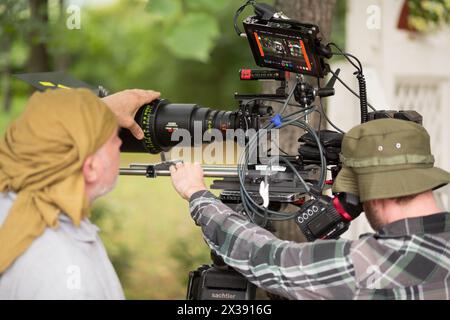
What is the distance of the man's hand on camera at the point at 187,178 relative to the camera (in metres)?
2.73

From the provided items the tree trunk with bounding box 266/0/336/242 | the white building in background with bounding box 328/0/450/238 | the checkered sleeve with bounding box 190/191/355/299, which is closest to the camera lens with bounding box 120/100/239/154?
the checkered sleeve with bounding box 190/191/355/299

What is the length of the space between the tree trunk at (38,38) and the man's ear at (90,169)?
3269 mm

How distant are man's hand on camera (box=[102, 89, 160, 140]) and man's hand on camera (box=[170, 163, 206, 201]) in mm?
320

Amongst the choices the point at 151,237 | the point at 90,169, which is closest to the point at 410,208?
the point at 90,169

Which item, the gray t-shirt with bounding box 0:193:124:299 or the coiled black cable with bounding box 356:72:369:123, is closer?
the gray t-shirt with bounding box 0:193:124:299

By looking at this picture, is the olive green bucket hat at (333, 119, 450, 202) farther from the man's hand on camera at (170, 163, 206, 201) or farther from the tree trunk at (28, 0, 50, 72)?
the tree trunk at (28, 0, 50, 72)

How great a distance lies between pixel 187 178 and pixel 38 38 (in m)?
2.99

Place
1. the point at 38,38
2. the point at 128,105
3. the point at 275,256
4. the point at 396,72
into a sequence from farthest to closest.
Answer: the point at 396,72 < the point at 38,38 < the point at 128,105 < the point at 275,256

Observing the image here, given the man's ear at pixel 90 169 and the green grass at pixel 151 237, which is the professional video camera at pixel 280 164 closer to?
the man's ear at pixel 90 169

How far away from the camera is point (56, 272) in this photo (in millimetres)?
2002

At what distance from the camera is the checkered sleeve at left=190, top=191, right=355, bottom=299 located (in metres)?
2.37

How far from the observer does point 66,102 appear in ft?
6.75

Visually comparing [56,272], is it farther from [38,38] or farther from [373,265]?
[38,38]

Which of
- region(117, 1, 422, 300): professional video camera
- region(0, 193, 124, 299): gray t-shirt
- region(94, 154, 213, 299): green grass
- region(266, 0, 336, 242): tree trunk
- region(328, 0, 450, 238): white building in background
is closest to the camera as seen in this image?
region(0, 193, 124, 299): gray t-shirt
